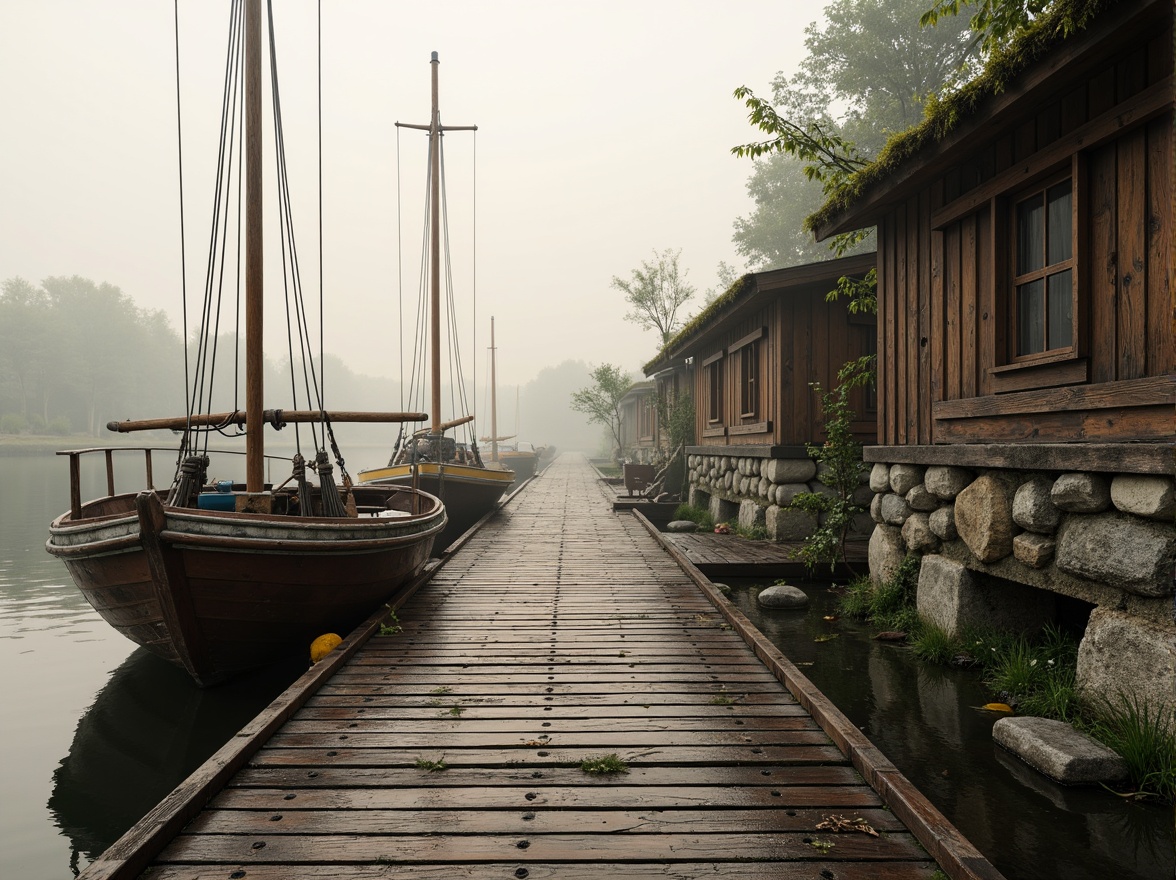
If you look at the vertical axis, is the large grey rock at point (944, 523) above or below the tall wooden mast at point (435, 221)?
below

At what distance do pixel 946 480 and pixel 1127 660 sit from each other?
2.36 metres

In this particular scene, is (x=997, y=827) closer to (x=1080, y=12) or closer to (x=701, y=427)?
(x=1080, y=12)

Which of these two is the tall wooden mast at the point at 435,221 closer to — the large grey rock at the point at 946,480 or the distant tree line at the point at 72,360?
the large grey rock at the point at 946,480

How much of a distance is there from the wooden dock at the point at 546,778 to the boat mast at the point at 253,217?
276cm

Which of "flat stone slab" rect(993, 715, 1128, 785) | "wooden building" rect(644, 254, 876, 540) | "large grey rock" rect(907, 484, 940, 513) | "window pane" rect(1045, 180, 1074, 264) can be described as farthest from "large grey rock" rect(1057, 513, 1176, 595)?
"wooden building" rect(644, 254, 876, 540)

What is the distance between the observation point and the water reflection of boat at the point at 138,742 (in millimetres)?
4520

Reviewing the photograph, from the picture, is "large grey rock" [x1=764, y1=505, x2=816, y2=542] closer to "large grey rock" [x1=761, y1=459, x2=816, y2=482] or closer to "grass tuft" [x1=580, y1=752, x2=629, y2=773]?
"large grey rock" [x1=761, y1=459, x2=816, y2=482]

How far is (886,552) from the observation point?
732cm

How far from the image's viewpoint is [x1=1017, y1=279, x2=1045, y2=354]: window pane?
17.4 feet

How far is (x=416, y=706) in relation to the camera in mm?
4371

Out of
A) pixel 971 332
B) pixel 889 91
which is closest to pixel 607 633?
pixel 971 332

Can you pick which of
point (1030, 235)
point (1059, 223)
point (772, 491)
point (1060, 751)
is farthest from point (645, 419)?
point (1060, 751)

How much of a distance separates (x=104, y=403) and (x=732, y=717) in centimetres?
8466

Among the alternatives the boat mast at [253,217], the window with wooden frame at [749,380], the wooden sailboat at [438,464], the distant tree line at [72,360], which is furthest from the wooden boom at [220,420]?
the distant tree line at [72,360]
